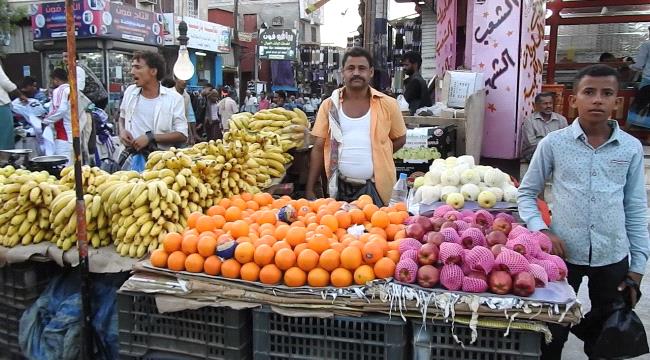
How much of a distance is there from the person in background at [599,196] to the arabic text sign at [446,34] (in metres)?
7.03

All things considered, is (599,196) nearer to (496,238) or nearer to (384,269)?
(496,238)

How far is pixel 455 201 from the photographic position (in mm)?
3326

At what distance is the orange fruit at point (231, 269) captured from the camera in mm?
2451

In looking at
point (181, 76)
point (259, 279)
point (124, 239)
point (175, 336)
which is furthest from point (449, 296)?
point (181, 76)

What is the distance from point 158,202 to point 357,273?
1217 mm

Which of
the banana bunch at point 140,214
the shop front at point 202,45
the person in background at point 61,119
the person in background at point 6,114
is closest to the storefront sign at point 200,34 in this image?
the shop front at point 202,45

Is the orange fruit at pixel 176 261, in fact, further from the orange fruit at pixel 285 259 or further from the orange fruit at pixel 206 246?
the orange fruit at pixel 285 259

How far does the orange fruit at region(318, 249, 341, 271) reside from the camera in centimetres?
238

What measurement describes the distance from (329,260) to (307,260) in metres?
0.10

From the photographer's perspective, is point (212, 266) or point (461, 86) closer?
point (212, 266)

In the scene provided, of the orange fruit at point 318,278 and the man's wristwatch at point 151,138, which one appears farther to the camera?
the man's wristwatch at point 151,138

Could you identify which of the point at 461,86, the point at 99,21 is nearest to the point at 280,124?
the point at 461,86

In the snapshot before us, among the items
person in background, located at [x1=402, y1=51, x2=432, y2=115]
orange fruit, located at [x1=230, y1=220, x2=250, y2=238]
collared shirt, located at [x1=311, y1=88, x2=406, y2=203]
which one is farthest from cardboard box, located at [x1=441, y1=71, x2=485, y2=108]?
orange fruit, located at [x1=230, y1=220, x2=250, y2=238]

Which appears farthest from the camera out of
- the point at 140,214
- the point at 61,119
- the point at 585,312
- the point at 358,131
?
the point at 61,119
